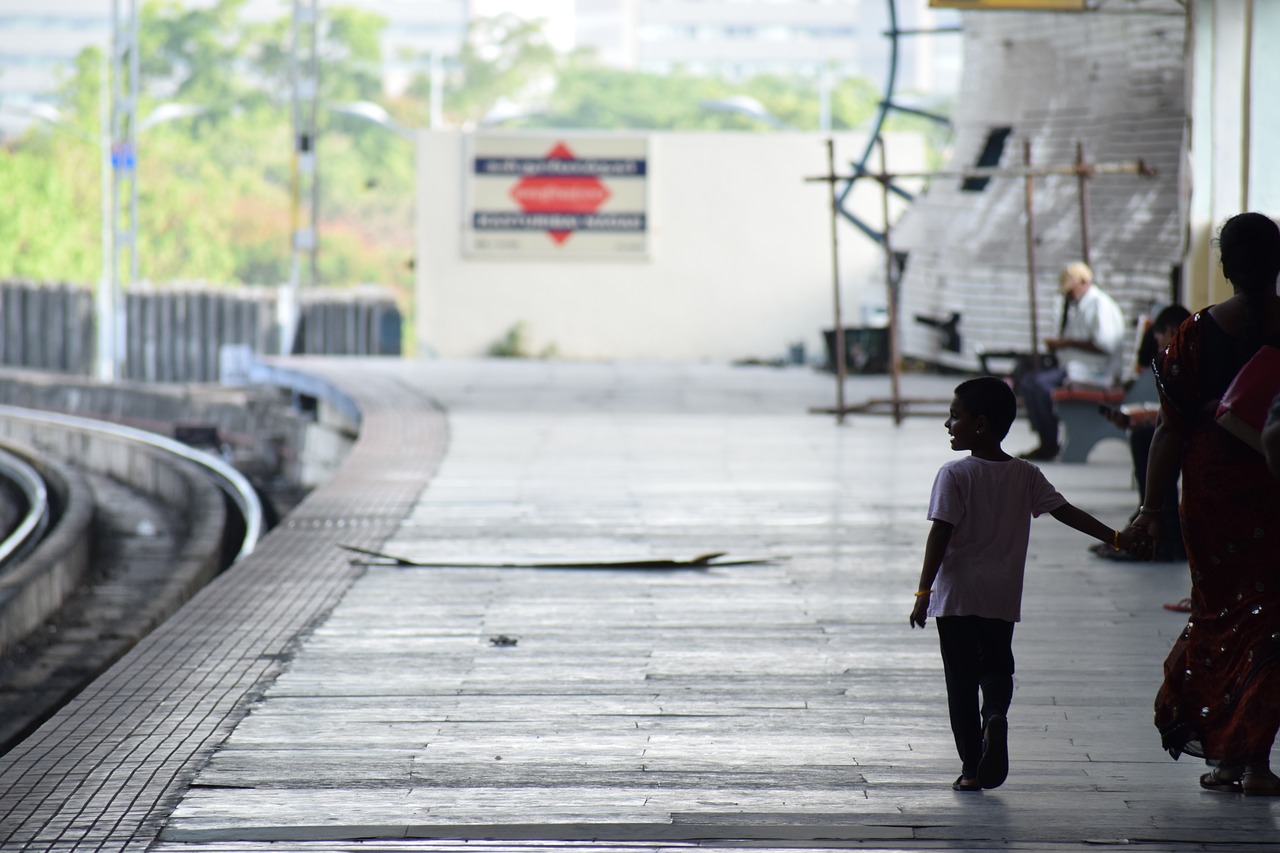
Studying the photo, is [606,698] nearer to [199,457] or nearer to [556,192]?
[199,457]

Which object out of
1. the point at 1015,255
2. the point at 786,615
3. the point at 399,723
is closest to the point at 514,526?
the point at 786,615

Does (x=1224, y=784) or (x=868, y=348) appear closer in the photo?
(x=1224, y=784)

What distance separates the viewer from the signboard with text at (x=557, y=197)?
30.6 m

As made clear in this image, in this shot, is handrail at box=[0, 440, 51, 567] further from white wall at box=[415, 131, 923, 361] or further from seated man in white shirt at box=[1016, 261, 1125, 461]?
seated man in white shirt at box=[1016, 261, 1125, 461]

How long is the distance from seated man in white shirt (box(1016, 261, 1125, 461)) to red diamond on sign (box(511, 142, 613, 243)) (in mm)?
18064

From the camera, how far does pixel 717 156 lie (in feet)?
102

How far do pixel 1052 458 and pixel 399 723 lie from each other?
885 centimetres

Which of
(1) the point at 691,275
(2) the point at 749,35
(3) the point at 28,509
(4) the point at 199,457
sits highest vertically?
(2) the point at 749,35

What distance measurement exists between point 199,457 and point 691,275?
1013 centimetres

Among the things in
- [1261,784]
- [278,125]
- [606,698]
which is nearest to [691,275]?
[606,698]

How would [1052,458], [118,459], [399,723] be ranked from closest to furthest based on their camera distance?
[399,723] → [1052,458] → [118,459]

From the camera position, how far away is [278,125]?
94500 millimetres

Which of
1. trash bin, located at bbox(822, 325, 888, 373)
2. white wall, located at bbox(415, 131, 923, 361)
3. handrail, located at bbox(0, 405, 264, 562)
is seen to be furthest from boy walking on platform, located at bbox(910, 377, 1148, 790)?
white wall, located at bbox(415, 131, 923, 361)

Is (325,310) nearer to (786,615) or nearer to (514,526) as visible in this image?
(514,526)
